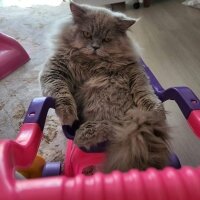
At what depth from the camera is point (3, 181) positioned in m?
0.47

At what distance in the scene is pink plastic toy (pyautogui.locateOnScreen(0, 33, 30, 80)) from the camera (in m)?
1.68

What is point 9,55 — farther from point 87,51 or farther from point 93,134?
point 93,134

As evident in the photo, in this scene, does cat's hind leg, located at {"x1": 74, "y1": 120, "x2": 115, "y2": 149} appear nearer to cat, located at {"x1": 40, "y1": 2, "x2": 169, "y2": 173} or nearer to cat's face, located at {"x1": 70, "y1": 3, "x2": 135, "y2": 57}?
cat, located at {"x1": 40, "y1": 2, "x2": 169, "y2": 173}

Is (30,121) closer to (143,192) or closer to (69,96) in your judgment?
(69,96)

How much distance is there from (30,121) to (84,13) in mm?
434

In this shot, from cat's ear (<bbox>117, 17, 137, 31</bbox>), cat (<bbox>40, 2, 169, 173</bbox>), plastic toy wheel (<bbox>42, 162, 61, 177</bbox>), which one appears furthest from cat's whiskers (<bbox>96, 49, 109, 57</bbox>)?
plastic toy wheel (<bbox>42, 162, 61, 177</bbox>)

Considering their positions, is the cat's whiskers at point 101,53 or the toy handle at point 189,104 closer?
the toy handle at point 189,104

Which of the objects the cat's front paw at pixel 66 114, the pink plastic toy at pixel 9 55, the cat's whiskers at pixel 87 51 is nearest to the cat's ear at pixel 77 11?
the cat's whiskers at pixel 87 51

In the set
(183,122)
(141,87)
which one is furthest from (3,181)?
(183,122)

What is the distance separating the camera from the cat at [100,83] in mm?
832

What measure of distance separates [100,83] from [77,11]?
0.26 metres

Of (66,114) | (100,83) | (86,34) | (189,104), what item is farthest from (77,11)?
(189,104)

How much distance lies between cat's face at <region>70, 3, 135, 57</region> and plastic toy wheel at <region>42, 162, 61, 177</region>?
40cm

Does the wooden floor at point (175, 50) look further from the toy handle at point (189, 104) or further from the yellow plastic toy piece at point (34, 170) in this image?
the yellow plastic toy piece at point (34, 170)
